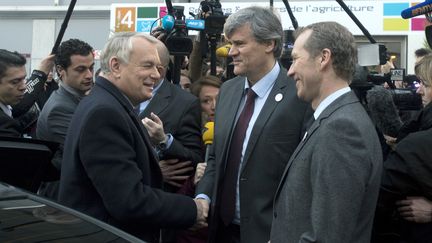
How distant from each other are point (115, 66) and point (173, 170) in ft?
2.88

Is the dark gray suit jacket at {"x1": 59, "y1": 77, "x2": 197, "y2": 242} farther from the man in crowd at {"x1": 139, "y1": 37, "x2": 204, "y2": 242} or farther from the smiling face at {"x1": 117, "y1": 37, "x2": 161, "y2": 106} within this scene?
the man in crowd at {"x1": 139, "y1": 37, "x2": 204, "y2": 242}

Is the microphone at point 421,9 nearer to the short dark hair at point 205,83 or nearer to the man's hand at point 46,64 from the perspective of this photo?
the short dark hair at point 205,83

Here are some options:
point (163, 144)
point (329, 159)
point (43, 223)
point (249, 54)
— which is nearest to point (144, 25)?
point (163, 144)

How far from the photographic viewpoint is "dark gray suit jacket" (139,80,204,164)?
3.22 metres

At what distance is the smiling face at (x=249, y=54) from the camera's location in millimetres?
2727

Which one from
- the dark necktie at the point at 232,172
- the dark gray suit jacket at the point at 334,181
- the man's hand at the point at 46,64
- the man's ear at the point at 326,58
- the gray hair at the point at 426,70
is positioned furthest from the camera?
the man's hand at the point at 46,64

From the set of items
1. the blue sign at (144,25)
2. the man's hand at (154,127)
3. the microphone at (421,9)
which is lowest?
the man's hand at (154,127)

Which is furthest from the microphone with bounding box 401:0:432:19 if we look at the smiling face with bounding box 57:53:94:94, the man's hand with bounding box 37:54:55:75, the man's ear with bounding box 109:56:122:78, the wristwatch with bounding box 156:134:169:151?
the man's hand with bounding box 37:54:55:75

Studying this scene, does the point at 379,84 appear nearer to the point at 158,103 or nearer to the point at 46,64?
the point at 158,103

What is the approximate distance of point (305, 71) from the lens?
219 centimetres

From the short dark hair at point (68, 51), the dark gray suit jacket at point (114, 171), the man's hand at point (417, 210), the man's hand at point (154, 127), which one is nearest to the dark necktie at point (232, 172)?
the dark gray suit jacket at point (114, 171)

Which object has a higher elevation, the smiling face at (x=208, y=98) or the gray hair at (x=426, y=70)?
the gray hair at (x=426, y=70)

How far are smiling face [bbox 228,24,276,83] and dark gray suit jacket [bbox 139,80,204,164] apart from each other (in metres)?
0.58

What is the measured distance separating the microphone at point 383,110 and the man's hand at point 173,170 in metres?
1.08
